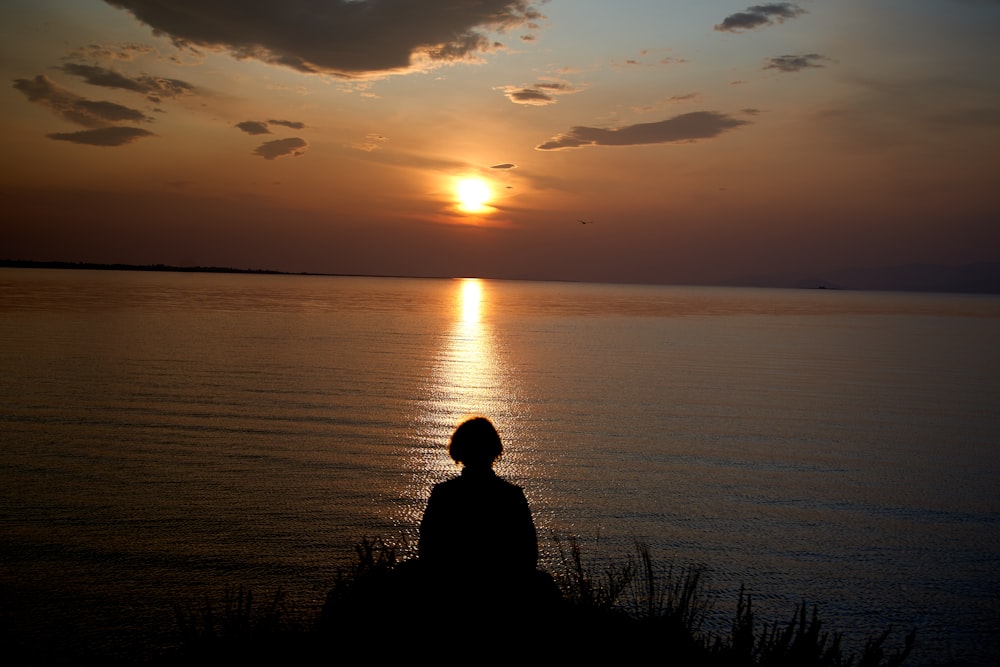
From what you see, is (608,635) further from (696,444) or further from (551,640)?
(696,444)

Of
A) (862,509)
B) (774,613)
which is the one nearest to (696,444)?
(862,509)

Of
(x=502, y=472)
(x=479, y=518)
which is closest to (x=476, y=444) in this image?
(x=479, y=518)

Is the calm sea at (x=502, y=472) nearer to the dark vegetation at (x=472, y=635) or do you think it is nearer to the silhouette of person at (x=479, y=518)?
the dark vegetation at (x=472, y=635)

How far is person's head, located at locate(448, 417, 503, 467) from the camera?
645 centimetres

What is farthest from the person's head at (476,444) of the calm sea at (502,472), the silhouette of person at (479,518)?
the calm sea at (502,472)

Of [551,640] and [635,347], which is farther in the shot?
[635,347]

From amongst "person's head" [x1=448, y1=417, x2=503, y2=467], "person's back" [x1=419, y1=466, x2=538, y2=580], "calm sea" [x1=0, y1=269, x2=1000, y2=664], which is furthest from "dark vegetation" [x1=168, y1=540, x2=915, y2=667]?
"calm sea" [x1=0, y1=269, x2=1000, y2=664]

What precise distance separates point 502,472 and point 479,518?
10860 millimetres

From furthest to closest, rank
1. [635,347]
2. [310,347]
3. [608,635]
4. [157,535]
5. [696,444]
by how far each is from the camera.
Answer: [635,347], [310,347], [696,444], [157,535], [608,635]

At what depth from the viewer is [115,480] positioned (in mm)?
15242

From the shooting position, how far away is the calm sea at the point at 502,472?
10898 mm

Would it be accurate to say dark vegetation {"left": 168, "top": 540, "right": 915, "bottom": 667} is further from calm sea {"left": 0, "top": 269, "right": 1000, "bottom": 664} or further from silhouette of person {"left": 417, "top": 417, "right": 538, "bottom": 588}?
calm sea {"left": 0, "top": 269, "right": 1000, "bottom": 664}

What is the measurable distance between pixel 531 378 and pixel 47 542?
2340cm

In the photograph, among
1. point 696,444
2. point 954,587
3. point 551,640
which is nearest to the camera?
point 551,640
